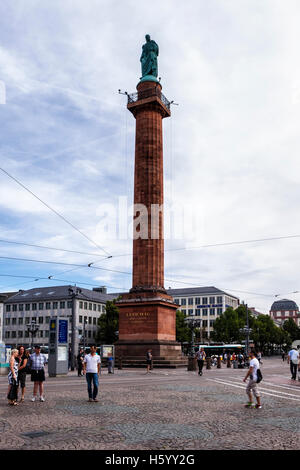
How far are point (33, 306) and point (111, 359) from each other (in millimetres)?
76115

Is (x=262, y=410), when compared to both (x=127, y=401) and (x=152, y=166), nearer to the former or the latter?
(x=127, y=401)

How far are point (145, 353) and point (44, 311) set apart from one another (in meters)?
67.7

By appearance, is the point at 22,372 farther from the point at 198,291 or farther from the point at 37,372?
the point at 198,291

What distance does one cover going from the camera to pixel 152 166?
141 feet

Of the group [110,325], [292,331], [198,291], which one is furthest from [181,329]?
[292,331]

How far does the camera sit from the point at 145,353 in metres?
38.8

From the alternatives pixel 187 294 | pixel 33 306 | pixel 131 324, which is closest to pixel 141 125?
pixel 131 324

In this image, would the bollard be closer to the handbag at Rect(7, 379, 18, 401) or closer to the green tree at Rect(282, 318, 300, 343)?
the handbag at Rect(7, 379, 18, 401)

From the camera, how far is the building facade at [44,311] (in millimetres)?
99812

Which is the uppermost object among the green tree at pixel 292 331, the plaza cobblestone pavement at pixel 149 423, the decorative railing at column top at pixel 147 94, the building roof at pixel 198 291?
the decorative railing at column top at pixel 147 94

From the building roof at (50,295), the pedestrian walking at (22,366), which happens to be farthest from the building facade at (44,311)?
the pedestrian walking at (22,366)

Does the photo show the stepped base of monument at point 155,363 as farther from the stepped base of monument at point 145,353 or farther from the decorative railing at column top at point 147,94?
the decorative railing at column top at point 147,94

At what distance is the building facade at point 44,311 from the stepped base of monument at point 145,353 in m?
59.8
